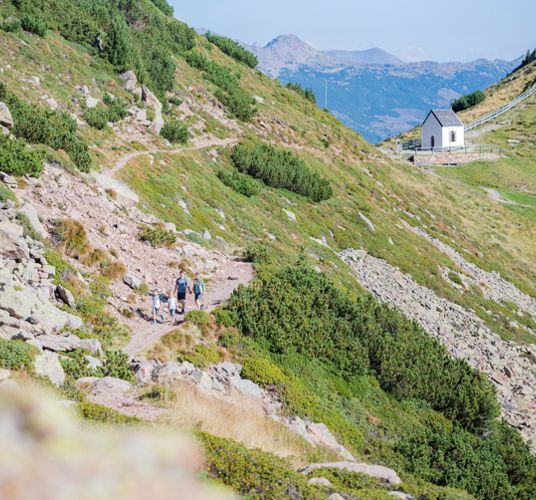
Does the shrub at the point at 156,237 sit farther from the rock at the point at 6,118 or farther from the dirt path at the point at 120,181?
the rock at the point at 6,118

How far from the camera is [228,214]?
3422 cm

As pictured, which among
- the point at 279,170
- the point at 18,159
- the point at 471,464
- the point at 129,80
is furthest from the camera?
the point at 279,170

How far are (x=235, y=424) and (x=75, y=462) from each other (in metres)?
7.76

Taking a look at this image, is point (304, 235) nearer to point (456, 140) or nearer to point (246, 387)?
point (246, 387)

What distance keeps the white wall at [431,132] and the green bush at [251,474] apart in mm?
91520

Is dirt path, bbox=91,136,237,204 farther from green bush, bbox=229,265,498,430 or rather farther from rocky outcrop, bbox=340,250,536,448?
rocky outcrop, bbox=340,250,536,448

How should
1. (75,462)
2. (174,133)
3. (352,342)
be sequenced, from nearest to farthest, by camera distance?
1. (75,462)
2. (352,342)
3. (174,133)

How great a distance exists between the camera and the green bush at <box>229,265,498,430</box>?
64.0ft

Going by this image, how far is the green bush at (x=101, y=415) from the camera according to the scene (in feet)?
32.2

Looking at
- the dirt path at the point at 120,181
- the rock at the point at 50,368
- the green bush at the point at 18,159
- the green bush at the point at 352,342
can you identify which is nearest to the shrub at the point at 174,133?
the dirt path at the point at 120,181

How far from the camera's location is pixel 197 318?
60.5 feet

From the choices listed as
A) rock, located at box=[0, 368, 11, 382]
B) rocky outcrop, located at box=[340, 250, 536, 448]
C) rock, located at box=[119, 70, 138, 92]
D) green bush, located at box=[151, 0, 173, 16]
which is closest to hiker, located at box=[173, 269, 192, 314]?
rock, located at box=[0, 368, 11, 382]

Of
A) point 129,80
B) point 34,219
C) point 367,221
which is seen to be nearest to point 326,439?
point 34,219

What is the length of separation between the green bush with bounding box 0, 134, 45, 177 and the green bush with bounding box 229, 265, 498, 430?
8527 millimetres
